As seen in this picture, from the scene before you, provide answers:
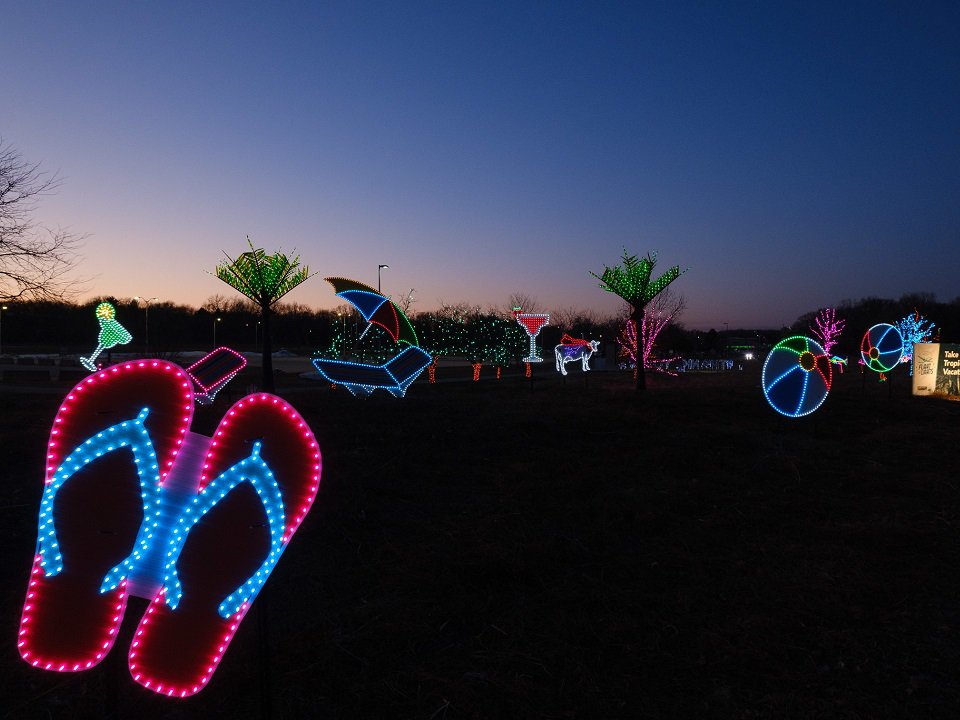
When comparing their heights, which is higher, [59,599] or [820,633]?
[59,599]

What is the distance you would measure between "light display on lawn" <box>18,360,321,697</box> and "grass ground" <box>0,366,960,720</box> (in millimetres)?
481

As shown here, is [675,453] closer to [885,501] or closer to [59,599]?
[885,501]

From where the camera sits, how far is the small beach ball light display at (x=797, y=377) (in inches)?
498

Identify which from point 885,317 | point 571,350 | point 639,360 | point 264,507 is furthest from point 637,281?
point 885,317

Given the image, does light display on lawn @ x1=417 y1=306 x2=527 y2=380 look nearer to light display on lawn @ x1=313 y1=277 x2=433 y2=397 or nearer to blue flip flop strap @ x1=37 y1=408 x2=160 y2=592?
light display on lawn @ x1=313 y1=277 x2=433 y2=397

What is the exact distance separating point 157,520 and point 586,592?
313 centimetres

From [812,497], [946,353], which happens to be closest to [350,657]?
[812,497]

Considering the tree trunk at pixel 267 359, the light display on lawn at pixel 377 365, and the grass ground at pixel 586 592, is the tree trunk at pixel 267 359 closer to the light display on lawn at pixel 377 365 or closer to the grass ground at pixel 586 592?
the light display on lawn at pixel 377 365

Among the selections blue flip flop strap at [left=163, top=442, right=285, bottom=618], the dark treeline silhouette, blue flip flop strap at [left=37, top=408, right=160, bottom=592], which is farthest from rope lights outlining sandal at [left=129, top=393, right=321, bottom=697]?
the dark treeline silhouette

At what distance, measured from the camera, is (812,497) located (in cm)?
713

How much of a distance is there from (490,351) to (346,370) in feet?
40.0

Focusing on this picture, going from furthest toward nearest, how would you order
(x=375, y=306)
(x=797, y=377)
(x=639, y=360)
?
(x=639, y=360) → (x=375, y=306) → (x=797, y=377)

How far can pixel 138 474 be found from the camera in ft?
9.36

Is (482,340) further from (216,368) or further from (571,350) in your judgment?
(216,368)
